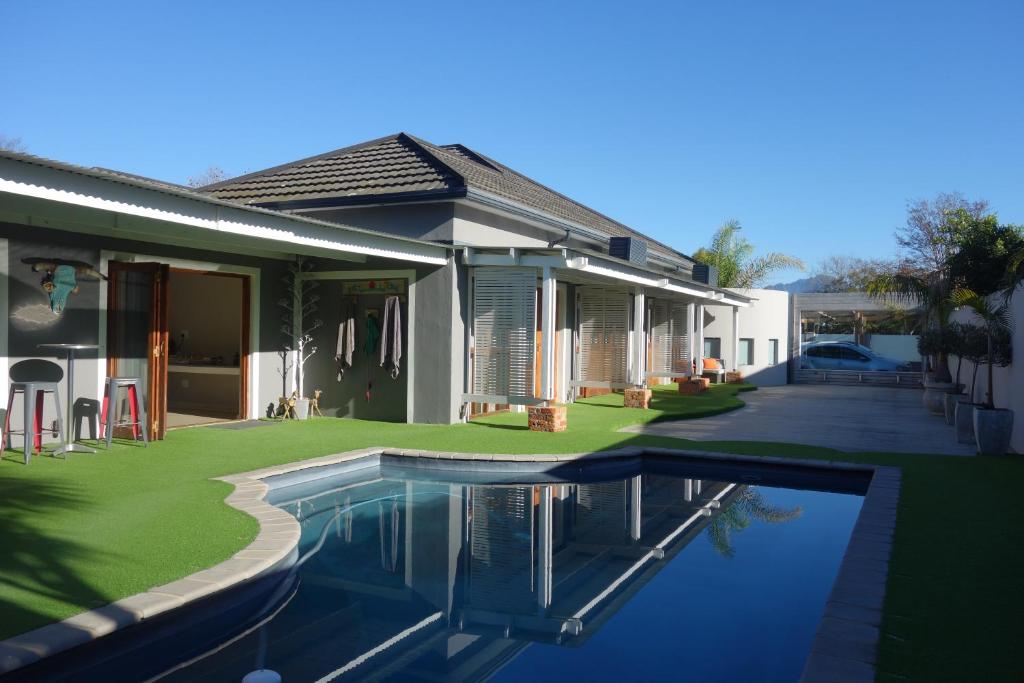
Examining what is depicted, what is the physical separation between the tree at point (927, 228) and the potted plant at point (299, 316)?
1215 inches

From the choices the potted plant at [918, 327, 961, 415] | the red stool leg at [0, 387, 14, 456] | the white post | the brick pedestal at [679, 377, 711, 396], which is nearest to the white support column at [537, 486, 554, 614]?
the red stool leg at [0, 387, 14, 456]

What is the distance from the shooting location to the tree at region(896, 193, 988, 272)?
35094 mm

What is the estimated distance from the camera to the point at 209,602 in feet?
15.3

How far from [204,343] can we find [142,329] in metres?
6.97

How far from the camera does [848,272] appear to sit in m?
51.0

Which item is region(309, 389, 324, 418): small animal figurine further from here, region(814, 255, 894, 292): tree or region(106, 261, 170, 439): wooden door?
region(814, 255, 894, 292): tree

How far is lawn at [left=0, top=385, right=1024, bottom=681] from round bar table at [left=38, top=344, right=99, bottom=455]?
304mm

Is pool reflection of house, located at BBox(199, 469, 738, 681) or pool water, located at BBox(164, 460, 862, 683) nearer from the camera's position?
pool water, located at BBox(164, 460, 862, 683)

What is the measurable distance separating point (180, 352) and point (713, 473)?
12470 mm

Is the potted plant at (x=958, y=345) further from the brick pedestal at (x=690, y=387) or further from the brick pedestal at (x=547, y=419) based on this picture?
the brick pedestal at (x=547, y=419)

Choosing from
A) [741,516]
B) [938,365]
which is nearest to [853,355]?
[938,365]

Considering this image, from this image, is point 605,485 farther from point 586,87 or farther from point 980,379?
point 586,87

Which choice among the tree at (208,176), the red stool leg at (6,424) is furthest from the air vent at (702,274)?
the tree at (208,176)

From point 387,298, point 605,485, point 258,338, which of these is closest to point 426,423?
point 387,298
